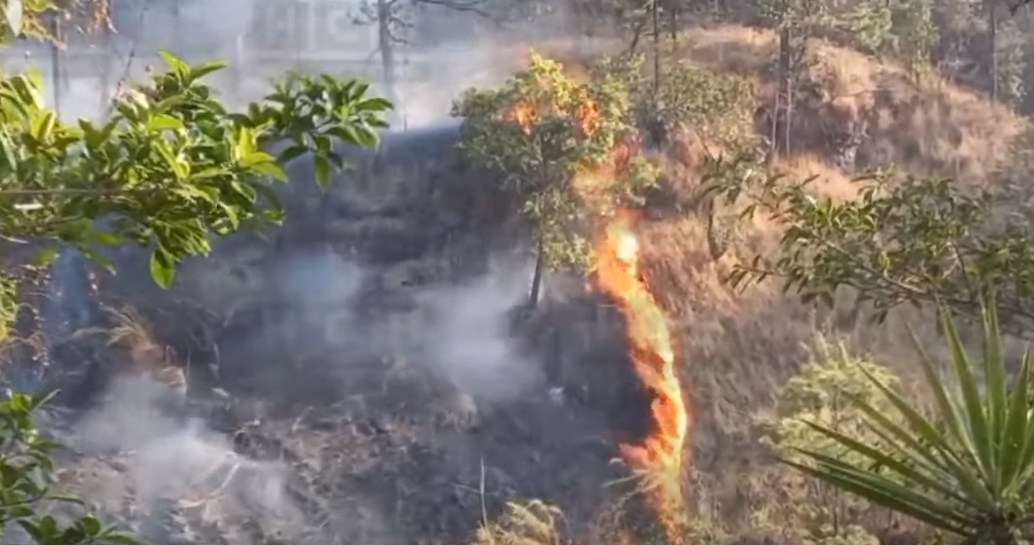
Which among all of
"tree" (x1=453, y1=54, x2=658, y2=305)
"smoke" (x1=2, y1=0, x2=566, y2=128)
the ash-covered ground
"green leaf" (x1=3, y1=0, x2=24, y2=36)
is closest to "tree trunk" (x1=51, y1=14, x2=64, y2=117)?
"smoke" (x1=2, y1=0, x2=566, y2=128)

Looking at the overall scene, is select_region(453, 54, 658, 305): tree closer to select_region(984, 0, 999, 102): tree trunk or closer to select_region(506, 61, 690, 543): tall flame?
select_region(506, 61, 690, 543): tall flame

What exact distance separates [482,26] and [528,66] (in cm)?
11

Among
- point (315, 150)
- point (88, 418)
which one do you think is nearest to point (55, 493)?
point (88, 418)

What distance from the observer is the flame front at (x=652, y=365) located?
2.05 m

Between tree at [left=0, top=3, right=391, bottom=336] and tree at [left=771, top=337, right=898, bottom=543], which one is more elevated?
tree at [left=0, top=3, right=391, bottom=336]

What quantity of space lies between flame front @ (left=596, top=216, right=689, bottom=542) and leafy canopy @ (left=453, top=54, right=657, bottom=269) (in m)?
0.06

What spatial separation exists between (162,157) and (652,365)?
1.27m

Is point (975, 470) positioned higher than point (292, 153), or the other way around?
point (292, 153)

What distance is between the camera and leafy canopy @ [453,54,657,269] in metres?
2.05

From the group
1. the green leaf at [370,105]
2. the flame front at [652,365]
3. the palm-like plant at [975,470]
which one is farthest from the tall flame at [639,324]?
the green leaf at [370,105]

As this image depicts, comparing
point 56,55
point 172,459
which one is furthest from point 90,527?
point 56,55

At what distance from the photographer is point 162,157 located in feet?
3.16

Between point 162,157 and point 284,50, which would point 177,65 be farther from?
point 284,50

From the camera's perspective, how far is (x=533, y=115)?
2072mm
